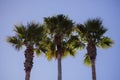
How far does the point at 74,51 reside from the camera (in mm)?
36281

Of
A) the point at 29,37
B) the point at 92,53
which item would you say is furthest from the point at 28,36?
the point at 92,53

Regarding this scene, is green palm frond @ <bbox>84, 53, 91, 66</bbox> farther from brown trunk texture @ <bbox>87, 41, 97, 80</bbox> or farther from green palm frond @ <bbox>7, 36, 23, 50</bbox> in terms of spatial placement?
green palm frond @ <bbox>7, 36, 23, 50</bbox>

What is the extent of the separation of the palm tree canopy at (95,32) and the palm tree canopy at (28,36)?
4569 millimetres

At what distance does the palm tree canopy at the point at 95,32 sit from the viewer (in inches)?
1373

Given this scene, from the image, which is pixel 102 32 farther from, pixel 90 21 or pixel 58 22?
pixel 58 22

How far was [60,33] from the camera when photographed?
35125 mm

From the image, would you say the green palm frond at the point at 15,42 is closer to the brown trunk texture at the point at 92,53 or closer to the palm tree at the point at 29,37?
the palm tree at the point at 29,37

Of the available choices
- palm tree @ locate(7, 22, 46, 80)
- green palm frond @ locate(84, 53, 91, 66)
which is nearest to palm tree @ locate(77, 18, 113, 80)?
green palm frond @ locate(84, 53, 91, 66)

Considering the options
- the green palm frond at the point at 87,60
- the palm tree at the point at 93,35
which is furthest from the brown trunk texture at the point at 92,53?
the green palm frond at the point at 87,60

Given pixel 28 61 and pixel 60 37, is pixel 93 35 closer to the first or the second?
pixel 60 37

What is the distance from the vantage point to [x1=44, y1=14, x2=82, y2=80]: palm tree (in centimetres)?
3522

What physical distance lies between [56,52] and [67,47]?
1.35 m

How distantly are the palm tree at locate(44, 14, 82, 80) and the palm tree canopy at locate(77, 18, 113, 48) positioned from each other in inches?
42.7

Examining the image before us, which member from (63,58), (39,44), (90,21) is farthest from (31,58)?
(90,21)
